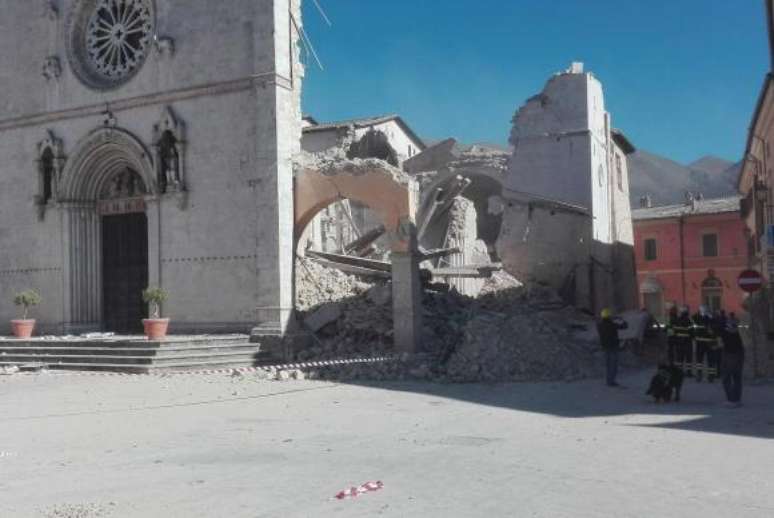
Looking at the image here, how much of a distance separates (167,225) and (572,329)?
10.6 m

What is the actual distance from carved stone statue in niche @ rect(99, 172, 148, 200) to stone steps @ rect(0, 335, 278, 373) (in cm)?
511

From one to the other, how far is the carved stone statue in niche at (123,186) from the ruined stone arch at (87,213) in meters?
0.03

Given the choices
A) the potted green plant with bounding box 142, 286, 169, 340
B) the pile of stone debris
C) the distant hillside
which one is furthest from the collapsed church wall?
the distant hillside

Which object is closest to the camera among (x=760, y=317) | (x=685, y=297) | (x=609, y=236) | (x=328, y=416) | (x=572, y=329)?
(x=328, y=416)

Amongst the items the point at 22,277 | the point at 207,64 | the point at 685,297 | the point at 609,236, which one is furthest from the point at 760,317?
the point at 685,297

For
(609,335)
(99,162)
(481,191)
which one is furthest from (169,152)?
(481,191)

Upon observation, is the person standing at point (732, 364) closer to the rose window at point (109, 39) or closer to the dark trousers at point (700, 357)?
the dark trousers at point (700, 357)

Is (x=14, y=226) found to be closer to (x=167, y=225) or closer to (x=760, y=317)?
(x=167, y=225)

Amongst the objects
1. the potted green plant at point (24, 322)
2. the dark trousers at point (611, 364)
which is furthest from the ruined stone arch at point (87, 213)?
the dark trousers at point (611, 364)

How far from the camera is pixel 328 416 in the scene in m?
11.1

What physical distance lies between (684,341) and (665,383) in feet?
13.9

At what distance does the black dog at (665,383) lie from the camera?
12.1m

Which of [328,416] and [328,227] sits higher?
[328,227]

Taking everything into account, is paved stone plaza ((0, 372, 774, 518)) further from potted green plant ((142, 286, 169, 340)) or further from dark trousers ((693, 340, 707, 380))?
potted green plant ((142, 286, 169, 340))
